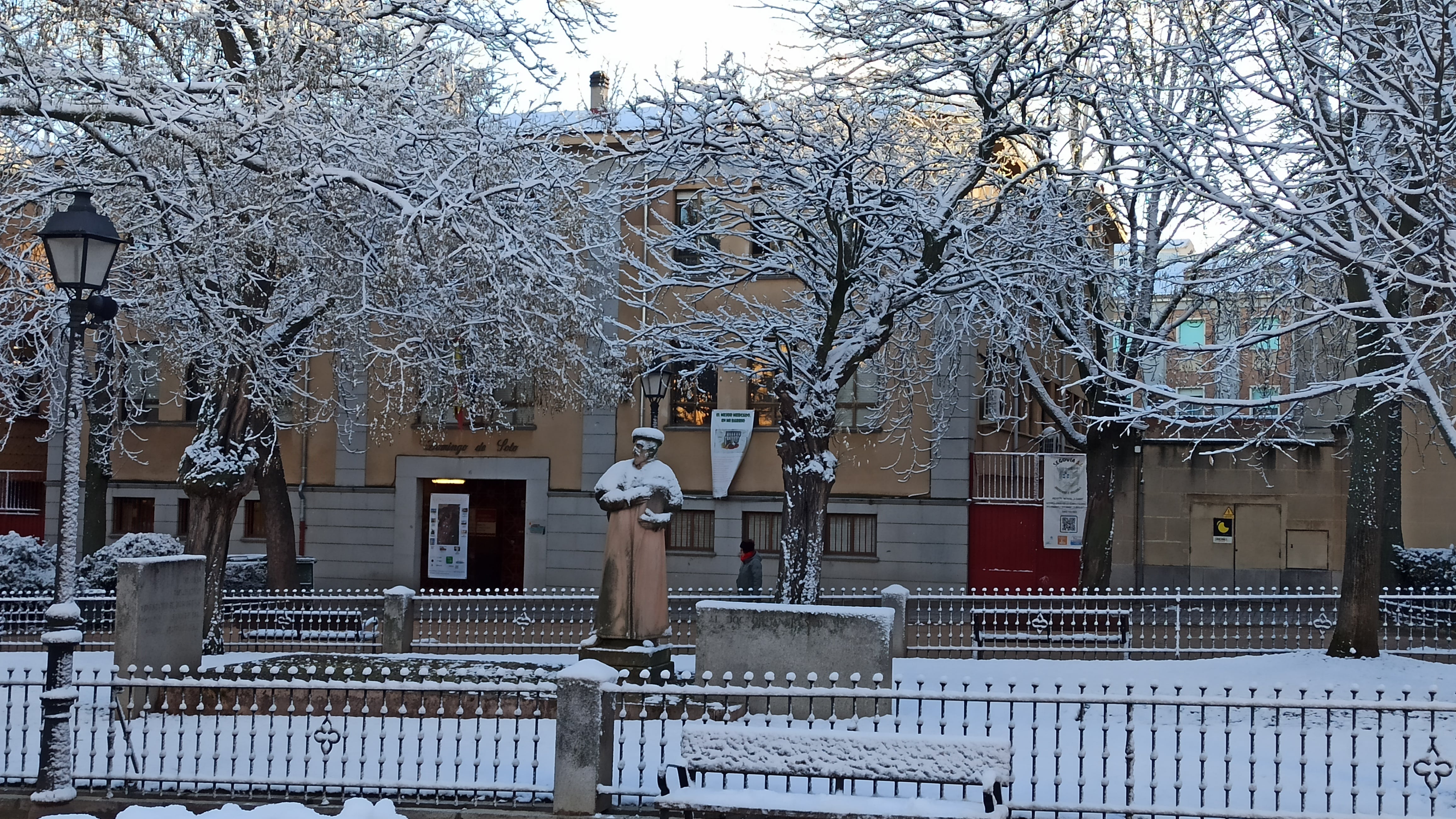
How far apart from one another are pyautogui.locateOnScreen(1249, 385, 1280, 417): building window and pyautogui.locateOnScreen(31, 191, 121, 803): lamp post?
8.31 metres

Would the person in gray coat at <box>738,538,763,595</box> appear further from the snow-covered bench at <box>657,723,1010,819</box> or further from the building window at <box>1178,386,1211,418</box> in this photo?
the snow-covered bench at <box>657,723,1010,819</box>

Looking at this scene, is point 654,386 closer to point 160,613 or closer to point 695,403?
point 695,403

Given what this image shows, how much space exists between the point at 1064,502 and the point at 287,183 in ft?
55.6

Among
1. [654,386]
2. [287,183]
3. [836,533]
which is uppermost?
[287,183]

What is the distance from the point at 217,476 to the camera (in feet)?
48.7

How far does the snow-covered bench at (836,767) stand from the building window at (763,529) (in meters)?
18.3

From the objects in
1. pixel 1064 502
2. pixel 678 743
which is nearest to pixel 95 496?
pixel 678 743

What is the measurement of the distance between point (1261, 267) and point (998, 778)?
938cm

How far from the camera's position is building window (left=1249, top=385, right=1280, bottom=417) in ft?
32.7

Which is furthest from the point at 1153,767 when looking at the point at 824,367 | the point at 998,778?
the point at 824,367

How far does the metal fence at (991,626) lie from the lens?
53.7ft

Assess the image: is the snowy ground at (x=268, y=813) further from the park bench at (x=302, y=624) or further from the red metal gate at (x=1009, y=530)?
the red metal gate at (x=1009, y=530)

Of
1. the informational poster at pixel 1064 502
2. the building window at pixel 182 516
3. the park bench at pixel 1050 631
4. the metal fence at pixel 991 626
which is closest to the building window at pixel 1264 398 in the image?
the metal fence at pixel 991 626

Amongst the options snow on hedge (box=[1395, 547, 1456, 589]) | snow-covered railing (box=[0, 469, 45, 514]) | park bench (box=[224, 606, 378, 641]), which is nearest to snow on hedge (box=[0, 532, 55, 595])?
park bench (box=[224, 606, 378, 641])
